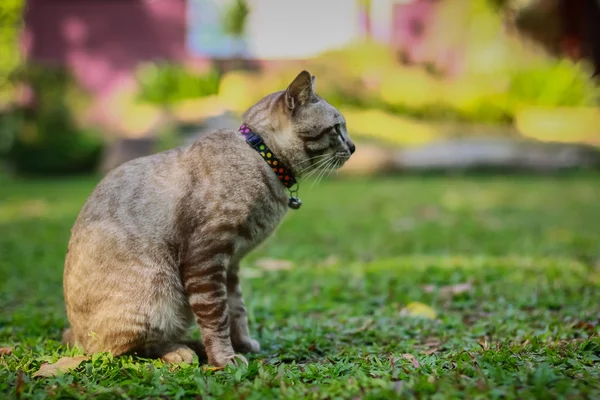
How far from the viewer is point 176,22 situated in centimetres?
Answer: 1670

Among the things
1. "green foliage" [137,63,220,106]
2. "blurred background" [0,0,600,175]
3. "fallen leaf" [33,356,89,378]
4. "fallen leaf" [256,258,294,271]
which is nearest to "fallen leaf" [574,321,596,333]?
"fallen leaf" [256,258,294,271]

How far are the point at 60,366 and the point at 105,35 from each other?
15.6 meters

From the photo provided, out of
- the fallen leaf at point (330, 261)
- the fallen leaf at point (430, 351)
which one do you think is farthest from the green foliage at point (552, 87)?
the fallen leaf at point (430, 351)

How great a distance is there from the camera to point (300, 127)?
9.95ft

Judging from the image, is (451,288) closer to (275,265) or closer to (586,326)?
(586,326)

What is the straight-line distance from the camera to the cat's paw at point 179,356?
2.85 meters

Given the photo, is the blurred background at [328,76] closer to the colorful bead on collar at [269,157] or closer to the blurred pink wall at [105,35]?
the blurred pink wall at [105,35]

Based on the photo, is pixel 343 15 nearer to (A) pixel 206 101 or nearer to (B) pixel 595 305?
(A) pixel 206 101

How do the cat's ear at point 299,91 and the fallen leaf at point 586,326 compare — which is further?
the fallen leaf at point 586,326

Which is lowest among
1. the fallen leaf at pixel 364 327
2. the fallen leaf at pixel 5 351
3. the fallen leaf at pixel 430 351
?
the fallen leaf at pixel 364 327

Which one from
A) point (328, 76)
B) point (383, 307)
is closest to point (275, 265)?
point (383, 307)

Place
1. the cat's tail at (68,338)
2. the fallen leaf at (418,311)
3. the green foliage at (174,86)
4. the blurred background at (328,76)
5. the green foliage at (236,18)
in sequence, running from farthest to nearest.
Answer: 1. the green foliage at (236,18)
2. the green foliage at (174,86)
3. the blurred background at (328,76)
4. the fallen leaf at (418,311)
5. the cat's tail at (68,338)

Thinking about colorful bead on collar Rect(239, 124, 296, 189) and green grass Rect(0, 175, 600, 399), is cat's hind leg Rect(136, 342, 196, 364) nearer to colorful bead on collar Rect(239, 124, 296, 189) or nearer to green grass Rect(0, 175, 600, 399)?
green grass Rect(0, 175, 600, 399)

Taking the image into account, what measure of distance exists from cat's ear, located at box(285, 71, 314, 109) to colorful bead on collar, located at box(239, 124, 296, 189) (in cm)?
23
